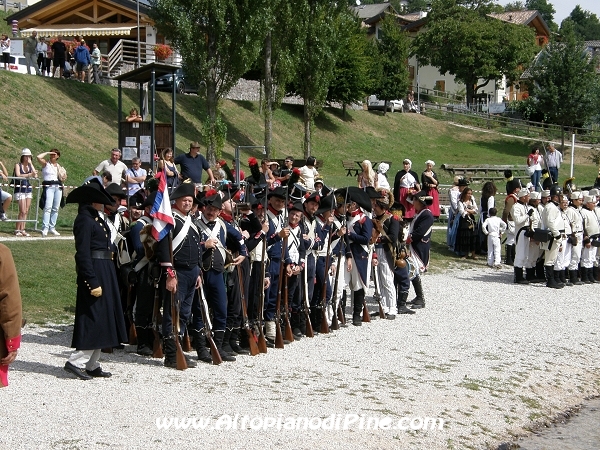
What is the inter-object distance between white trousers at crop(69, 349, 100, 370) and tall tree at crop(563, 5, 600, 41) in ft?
526

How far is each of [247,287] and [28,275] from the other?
15.6 ft

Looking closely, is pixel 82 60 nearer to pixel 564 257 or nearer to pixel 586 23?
pixel 564 257

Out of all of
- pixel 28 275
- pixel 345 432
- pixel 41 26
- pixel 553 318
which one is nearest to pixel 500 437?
pixel 345 432

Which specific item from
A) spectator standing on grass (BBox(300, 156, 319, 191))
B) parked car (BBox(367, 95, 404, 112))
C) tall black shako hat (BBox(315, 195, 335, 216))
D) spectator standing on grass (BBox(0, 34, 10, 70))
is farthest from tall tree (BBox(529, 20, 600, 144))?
tall black shako hat (BBox(315, 195, 335, 216))

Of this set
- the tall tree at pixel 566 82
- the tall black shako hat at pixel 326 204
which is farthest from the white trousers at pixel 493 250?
the tall tree at pixel 566 82

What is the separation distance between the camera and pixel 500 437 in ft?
31.4

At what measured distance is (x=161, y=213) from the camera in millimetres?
10367

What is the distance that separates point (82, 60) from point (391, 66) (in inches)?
1026

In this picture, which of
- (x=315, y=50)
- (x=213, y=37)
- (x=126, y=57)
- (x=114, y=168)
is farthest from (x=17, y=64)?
(x=114, y=168)

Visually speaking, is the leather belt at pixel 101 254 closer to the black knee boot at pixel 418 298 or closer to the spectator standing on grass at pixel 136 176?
the black knee boot at pixel 418 298

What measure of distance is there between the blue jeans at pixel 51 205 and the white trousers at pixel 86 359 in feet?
32.4

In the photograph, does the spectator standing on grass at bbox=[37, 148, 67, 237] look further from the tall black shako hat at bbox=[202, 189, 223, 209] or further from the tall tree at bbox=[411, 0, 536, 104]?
the tall tree at bbox=[411, 0, 536, 104]

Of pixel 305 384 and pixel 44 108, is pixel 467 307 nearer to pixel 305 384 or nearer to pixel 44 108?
pixel 305 384

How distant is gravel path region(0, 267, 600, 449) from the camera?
8.26 meters
